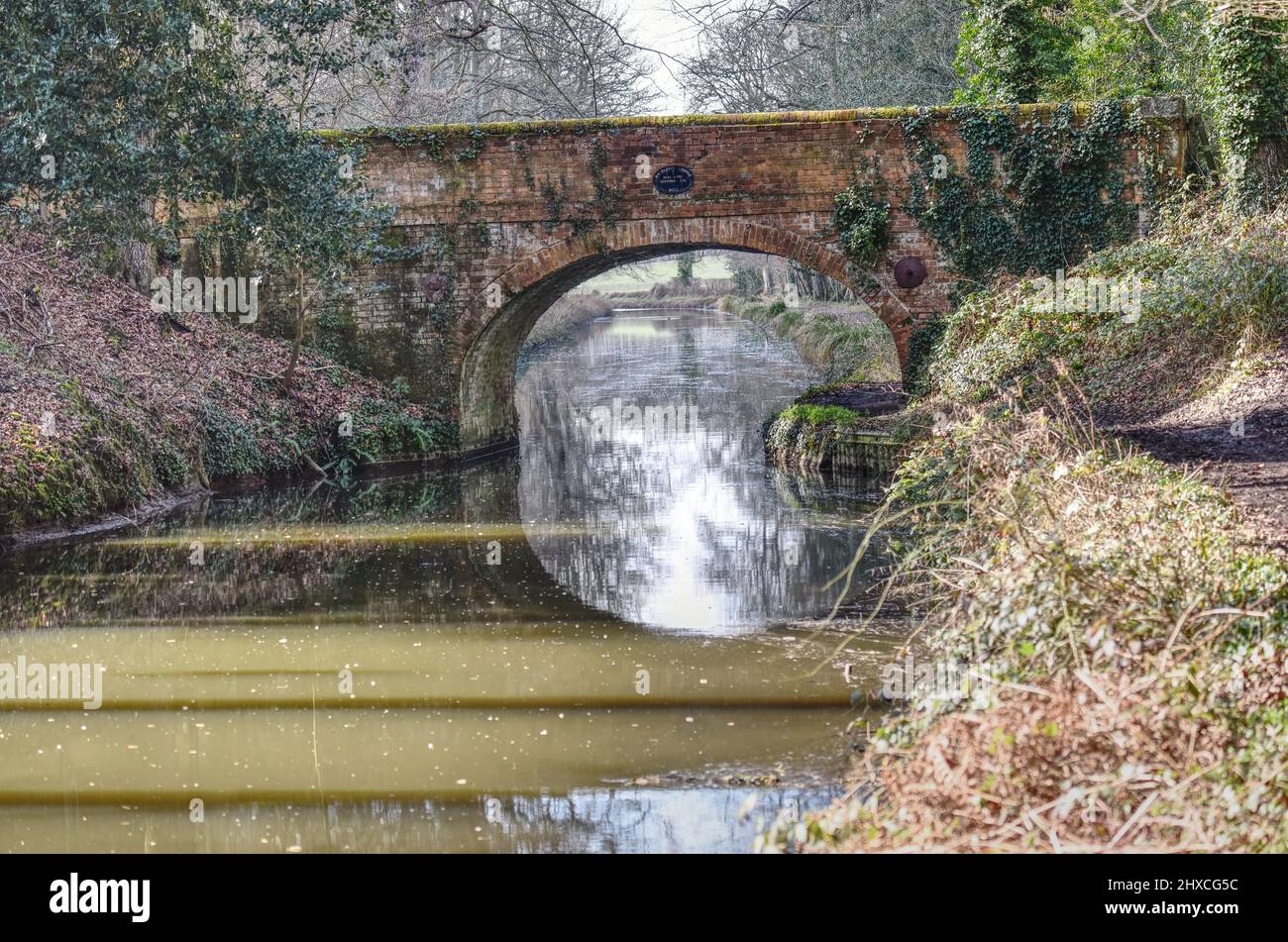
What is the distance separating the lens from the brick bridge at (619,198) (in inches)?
600

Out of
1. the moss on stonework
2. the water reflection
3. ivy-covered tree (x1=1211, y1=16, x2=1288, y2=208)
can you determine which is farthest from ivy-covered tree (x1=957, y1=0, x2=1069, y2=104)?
the water reflection

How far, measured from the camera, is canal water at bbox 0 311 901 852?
593cm

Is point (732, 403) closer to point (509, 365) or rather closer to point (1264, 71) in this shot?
point (509, 365)

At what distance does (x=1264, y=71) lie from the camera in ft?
49.3

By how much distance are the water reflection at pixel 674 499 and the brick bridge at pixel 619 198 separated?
230cm

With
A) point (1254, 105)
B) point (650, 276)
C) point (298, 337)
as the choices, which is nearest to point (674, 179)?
point (298, 337)

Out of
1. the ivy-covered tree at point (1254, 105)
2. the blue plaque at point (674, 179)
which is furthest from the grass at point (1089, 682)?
the ivy-covered tree at point (1254, 105)

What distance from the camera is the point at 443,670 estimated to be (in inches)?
318

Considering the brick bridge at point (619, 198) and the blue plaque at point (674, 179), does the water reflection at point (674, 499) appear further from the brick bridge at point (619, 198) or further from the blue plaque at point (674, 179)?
the blue plaque at point (674, 179)

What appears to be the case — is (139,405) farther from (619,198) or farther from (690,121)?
(690,121)

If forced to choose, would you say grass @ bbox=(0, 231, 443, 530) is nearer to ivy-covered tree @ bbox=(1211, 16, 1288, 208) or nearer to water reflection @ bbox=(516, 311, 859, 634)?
water reflection @ bbox=(516, 311, 859, 634)
